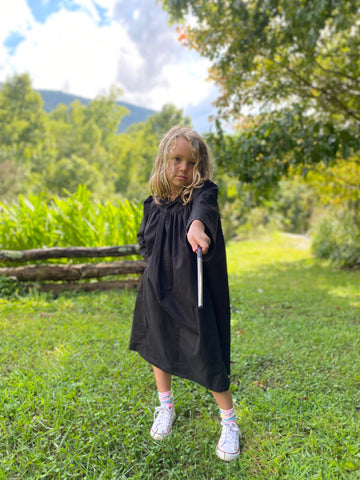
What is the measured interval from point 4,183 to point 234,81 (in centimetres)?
2032

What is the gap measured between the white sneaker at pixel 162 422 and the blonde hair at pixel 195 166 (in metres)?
1.13

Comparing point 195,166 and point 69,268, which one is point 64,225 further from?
point 195,166

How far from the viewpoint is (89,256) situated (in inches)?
172

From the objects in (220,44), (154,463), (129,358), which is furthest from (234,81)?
(154,463)

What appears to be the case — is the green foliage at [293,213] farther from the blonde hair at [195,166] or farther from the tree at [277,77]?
the blonde hair at [195,166]

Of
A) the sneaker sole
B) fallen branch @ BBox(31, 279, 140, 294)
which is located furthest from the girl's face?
fallen branch @ BBox(31, 279, 140, 294)

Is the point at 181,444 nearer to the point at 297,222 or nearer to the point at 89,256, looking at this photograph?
the point at 89,256

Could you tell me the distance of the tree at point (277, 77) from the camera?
16.5 ft

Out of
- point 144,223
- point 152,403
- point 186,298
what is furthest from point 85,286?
point 186,298

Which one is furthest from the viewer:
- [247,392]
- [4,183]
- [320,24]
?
[4,183]

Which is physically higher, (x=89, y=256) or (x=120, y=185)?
(x=120, y=185)

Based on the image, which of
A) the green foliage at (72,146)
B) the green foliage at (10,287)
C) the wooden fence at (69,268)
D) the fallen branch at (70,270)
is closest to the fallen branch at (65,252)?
the wooden fence at (69,268)

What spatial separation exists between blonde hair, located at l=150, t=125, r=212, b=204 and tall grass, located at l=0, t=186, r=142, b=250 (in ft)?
9.50

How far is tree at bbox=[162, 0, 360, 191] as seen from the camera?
5.02 m
